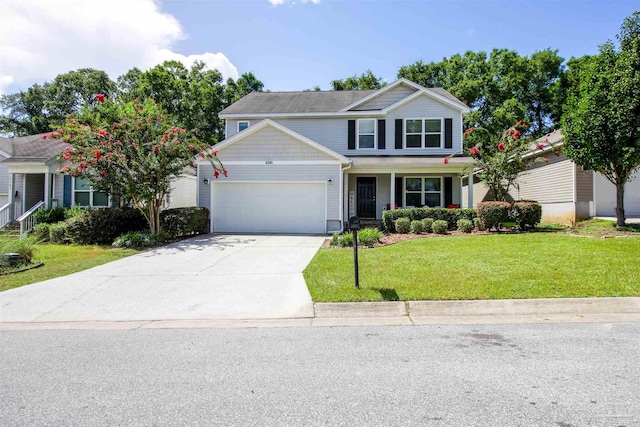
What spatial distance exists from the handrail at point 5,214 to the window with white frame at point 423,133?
19051 mm

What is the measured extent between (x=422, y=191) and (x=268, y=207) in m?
8.13

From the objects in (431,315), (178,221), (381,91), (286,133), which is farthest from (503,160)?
(178,221)

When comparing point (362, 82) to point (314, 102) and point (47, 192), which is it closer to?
point (314, 102)

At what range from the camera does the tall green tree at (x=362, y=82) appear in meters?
35.5

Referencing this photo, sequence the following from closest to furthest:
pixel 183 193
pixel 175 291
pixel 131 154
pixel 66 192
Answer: pixel 175 291, pixel 131 154, pixel 66 192, pixel 183 193

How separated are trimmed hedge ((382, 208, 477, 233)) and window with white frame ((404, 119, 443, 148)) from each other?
4648 mm

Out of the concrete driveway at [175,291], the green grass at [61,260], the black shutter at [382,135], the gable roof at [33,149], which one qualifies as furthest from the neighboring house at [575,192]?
the gable roof at [33,149]

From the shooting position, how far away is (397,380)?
11.7 feet

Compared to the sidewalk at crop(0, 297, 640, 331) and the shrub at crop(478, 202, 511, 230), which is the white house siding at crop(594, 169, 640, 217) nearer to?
the shrub at crop(478, 202, 511, 230)

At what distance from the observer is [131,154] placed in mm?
13273

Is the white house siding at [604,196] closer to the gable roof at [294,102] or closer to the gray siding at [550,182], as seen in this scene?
the gray siding at [550,182]

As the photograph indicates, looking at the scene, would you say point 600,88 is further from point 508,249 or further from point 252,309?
point 252,309

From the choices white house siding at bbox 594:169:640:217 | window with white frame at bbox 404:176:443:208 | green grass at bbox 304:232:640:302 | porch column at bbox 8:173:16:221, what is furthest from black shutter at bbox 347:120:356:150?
porch column at bbox 8:173:16:221

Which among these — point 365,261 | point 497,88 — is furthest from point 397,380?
point 497,88
